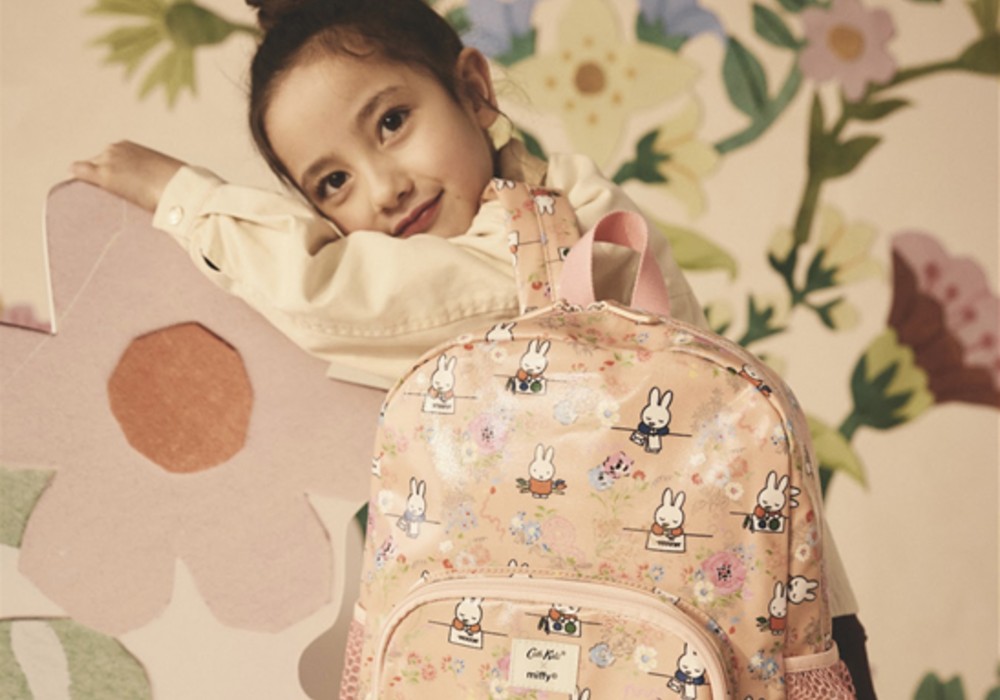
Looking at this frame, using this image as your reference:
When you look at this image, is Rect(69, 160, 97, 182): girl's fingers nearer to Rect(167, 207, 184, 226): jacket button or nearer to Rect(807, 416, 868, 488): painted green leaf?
Rect(167, 207, 184, 226): jacket button

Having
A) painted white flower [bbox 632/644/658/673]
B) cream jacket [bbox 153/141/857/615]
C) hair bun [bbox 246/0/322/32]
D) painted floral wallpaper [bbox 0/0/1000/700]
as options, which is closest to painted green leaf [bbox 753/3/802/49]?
painted floral wallpaper [bbox 0/0/1000/700]

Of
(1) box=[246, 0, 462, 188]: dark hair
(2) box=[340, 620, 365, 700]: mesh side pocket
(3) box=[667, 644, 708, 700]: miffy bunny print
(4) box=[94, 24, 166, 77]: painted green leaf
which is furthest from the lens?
(4) box=[94, 24, 166, 77]: painted green leaf

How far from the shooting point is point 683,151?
0.99 meters

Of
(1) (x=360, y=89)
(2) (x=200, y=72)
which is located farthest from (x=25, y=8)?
(1) (x=360, y=89)

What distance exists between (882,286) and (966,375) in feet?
0.40

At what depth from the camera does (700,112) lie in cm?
99

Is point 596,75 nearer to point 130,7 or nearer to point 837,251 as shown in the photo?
point 837,251

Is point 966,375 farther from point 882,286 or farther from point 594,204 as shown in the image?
point 594,204

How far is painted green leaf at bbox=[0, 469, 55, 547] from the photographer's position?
2.43 feet

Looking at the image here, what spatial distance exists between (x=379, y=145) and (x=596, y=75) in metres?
0.31

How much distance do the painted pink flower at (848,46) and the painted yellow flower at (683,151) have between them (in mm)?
121

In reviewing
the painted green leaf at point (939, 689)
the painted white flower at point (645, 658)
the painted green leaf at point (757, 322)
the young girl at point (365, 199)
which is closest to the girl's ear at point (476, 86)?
the young girl at point (365, 199)

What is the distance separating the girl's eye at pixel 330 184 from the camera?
0.78 m

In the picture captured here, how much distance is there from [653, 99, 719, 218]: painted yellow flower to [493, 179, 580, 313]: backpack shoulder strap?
1.06ft
